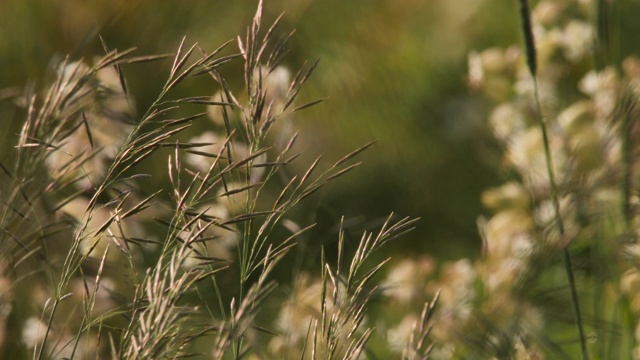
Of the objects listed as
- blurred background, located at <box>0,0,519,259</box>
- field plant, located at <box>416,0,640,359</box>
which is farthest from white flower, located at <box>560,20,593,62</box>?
blurred background, located at <box>0,0,519,259</box>

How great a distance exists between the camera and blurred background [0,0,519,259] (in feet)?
6.57

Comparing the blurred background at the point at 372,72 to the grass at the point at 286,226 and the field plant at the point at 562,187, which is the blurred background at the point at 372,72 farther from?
the field plant at the point at 562,187

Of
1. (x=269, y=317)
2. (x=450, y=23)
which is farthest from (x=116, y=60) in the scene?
(x=450, y=23)

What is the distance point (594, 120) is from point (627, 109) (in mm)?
485

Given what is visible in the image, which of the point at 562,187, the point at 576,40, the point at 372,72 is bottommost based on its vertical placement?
the point at 372,72

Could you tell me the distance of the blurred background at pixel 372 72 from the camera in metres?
2.00

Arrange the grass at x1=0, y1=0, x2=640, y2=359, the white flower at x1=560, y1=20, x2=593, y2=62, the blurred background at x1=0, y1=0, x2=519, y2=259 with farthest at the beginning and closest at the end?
the blurred background at x1=0, y1=0, x2=519, y2=259
the white flower at x1=560, y1=20, x2=593, y2=62
the grass at x1=0, y1=0, x2=640, y2=359

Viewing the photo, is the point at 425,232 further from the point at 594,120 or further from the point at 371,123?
the point at 594,120

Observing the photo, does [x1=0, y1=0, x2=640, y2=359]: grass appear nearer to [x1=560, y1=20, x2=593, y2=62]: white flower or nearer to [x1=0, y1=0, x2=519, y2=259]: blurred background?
[x1=560, y1=20, x2=593, y2=62]: white flower

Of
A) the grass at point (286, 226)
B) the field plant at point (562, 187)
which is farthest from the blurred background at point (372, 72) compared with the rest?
the field plant at point (562, 187)

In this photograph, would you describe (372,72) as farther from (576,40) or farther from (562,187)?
(562,187)

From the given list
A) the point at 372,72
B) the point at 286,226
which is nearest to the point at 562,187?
the point at 286,226

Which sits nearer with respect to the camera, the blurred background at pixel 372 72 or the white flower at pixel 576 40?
the white flower at pixel 576 40

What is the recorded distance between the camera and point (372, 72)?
2219 millimetres
